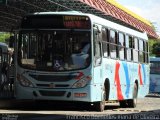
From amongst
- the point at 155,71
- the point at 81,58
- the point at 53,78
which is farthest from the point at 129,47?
the point at 155,71

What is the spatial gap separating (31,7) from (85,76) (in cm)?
1187

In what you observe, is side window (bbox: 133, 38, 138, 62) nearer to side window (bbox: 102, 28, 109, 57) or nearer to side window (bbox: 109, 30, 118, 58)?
side window (bbox: 109, 30, 118, 58)

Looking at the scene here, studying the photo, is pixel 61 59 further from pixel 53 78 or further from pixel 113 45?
pixel 113 45

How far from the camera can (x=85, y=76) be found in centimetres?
1864

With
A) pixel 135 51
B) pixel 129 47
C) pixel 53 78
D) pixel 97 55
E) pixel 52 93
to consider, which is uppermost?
pixel 129 47

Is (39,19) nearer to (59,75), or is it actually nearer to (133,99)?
(59,75)

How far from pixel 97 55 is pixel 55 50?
1452 millimetres

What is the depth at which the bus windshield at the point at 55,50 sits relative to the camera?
61.0ft

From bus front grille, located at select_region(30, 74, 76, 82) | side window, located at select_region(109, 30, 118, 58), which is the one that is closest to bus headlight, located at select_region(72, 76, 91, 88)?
bus front grille, located at select_region(30, 74, 76, 82)

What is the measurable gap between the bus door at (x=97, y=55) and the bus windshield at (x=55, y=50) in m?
0.38

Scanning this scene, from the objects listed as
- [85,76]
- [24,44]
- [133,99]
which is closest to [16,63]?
[24,44]

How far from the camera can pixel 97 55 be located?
63.0 ft

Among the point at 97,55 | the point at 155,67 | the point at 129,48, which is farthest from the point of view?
the point at 155,67

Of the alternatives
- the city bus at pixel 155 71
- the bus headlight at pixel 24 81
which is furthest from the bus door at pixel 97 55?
the city bus at pixel 155 71
